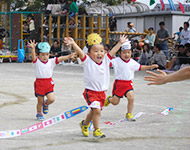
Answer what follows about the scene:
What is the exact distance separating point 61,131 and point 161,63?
11783 millimetres

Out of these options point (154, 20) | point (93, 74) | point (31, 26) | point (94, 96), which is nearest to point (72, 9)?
point (31, 26)

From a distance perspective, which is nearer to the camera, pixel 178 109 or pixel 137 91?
pixel 178 109

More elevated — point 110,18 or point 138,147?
point 110,18

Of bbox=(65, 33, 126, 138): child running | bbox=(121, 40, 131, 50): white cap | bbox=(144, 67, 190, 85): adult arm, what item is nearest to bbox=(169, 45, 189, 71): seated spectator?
bbox=(121, 40, 131, 50): white cap

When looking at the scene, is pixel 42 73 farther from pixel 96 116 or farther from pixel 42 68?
pixel 96 116

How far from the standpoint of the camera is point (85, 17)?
24.4 meters

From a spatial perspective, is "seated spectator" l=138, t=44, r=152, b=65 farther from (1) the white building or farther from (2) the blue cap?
(1) the white building

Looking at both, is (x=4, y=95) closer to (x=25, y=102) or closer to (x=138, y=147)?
(x=25, y=102)

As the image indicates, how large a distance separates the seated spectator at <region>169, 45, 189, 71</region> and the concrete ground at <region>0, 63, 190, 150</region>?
4.38 meters

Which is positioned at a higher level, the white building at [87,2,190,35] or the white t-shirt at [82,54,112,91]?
the white building at [87,2,190,35]

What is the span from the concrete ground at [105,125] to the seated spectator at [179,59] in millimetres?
4378

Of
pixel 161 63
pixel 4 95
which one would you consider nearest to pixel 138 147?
pixel 4 95

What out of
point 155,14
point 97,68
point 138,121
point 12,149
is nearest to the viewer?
point 12,149

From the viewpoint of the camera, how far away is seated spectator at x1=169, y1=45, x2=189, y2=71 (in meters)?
17.1
